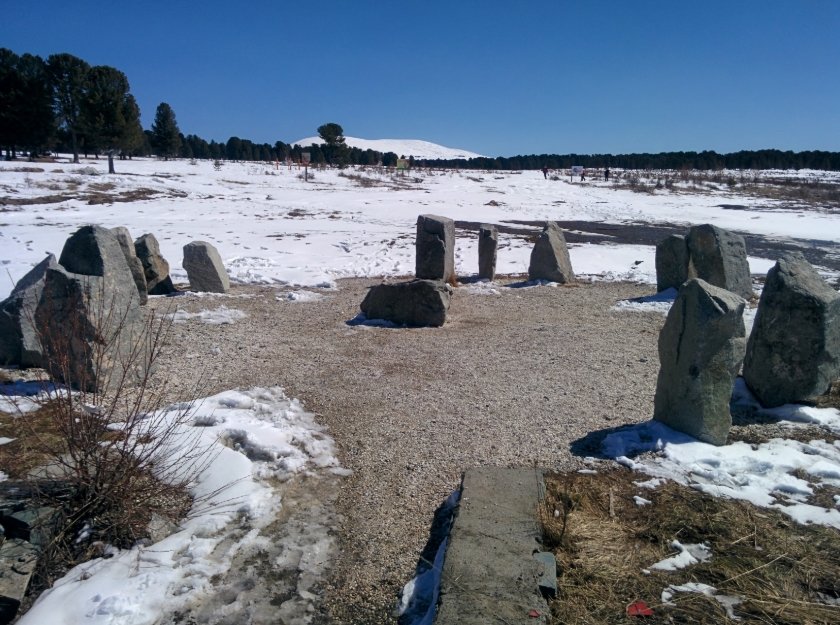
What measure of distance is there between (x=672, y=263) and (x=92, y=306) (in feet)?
32.8

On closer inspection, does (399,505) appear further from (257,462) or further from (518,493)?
(257,462)

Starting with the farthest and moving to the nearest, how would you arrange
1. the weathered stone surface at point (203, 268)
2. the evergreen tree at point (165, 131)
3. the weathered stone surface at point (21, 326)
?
the evergreen tree at point (165, 131), the weathered stone surface at point (203, 268), the weathered stone surface at point (21, 326)

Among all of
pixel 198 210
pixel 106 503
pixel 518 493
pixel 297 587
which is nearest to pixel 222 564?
pixel 297 587

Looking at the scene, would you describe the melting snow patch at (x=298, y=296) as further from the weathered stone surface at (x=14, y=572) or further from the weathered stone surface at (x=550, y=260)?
the weathered stone surface at (x=14, y=572)

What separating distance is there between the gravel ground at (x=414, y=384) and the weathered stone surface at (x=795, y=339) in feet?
4.14

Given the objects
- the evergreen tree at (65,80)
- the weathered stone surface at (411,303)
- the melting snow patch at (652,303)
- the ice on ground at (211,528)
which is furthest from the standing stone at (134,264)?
the evergreen tree at (65,80)

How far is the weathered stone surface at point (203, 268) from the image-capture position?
11336 millimetres

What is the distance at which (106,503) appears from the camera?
12.8 ft

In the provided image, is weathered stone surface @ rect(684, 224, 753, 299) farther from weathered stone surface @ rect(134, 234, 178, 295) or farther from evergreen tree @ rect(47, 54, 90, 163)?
evergreen tree @ rect(47, 54, 90, 163)

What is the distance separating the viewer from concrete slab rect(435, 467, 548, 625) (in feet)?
10.5

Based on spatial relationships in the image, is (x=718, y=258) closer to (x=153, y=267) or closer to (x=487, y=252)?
(x=487, y=252)

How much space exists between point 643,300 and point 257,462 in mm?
8665

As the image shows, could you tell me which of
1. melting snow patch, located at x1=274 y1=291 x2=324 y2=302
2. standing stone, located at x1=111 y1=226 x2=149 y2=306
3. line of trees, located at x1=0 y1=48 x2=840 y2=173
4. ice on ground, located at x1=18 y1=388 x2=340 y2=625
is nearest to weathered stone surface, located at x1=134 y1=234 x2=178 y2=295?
standing stone, located at x1=111 y1=226 x2=149 y2=306

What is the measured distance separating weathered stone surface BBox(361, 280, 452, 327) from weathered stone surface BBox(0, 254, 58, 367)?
15.1 ft
